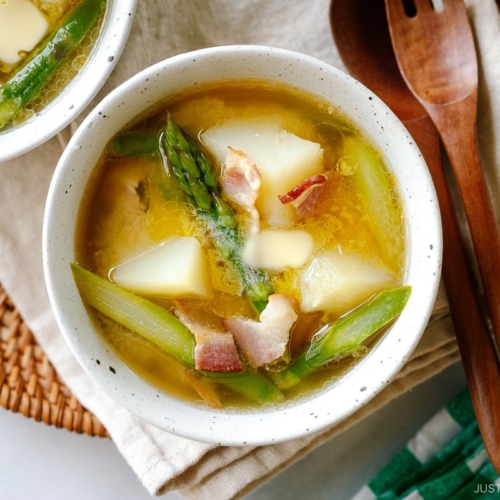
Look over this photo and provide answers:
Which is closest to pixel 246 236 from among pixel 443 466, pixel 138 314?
pixel 138 314

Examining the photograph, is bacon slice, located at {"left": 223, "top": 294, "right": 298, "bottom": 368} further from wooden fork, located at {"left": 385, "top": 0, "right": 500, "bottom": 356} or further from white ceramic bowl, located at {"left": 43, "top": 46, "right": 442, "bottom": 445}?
wooden fork, located at {"left": 385, "top": 0, "right": 500, "bottom": 356}

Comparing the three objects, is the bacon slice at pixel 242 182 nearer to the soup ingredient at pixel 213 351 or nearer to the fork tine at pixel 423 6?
the soup ingredient at pixel 213 351

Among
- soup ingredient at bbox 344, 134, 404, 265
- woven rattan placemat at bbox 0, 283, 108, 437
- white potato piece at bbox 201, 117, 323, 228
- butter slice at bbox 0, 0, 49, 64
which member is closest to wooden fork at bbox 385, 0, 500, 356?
soup ingredient at bbox 344, 134, 404, 265

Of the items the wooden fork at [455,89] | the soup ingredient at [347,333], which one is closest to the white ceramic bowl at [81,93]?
the wooden fork at [455,89]

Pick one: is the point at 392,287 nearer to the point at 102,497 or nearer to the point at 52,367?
the point at 52,367

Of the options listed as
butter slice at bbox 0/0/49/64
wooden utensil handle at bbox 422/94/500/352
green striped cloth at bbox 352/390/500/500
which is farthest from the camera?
green striped cloth at bbox 352/390/500/500

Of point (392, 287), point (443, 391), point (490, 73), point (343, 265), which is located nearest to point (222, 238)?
point (343, 265)
